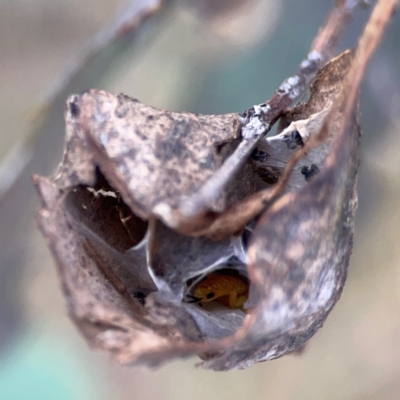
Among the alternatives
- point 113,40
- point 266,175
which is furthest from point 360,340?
point 113,40

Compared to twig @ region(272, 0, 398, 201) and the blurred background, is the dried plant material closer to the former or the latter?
twig @ region(272, 0, 398, 201)

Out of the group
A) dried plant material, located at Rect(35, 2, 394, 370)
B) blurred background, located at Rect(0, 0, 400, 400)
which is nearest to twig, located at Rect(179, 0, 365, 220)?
dried plant material, located at Rect(35, 2, 394, 370)

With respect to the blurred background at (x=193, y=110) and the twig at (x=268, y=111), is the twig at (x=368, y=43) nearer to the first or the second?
the twig at (x=268, y=111)

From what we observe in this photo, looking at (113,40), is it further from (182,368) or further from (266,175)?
(182,368)

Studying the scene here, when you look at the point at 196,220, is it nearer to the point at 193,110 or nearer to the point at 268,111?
the point at 268,111

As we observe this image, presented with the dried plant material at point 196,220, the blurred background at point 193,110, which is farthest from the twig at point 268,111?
the blurred background at point 193,110
